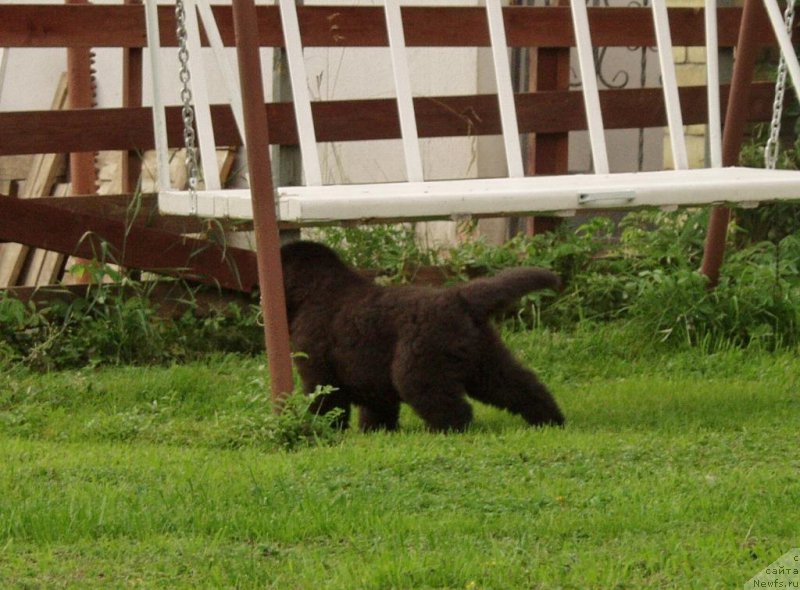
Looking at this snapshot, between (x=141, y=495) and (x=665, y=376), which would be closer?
(x=141, y=495)

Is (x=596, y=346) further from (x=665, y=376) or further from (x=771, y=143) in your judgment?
(x=771, y=143)

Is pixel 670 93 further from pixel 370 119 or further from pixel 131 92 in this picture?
pixel 131 92

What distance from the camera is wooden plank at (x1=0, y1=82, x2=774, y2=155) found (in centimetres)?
611

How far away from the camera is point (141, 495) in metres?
3.67

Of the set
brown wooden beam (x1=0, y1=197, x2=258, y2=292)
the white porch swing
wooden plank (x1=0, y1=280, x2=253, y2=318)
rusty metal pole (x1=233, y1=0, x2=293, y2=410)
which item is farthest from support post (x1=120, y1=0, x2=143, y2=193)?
rusty metal pole (x1=233, y1=0, x2=293, y2=410)

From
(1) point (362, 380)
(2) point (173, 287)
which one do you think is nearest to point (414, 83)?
(2) point (173, 287)

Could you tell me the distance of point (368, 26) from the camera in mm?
6742

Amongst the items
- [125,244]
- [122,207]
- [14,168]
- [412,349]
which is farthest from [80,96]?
[412,349]

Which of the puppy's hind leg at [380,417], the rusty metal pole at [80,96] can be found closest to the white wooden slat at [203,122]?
the puppy's hind leg at [380,417]

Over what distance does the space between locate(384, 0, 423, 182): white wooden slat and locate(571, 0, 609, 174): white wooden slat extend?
653 millimetres

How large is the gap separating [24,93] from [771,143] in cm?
792

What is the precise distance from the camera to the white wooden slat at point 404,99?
486cm

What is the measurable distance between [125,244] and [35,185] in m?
4.96

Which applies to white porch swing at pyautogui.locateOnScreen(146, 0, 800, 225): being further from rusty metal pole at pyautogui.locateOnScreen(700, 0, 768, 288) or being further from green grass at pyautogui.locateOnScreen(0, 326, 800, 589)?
green grass at pyautogui.locateOnScreen(0, 326, 800, 589)
